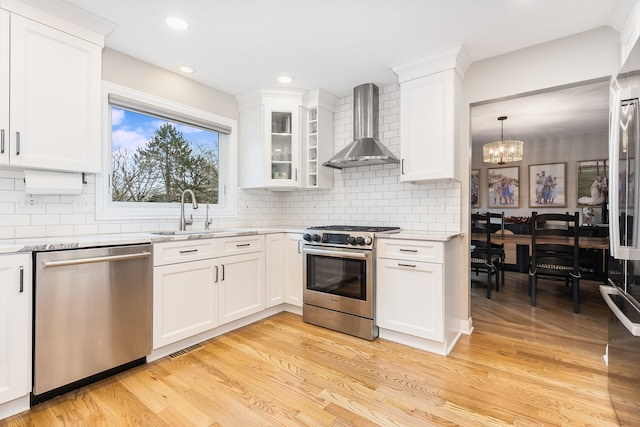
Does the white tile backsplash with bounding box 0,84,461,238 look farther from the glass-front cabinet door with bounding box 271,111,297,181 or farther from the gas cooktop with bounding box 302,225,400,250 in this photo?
the glass-front cabinet door with bounding box 271,111,297,181

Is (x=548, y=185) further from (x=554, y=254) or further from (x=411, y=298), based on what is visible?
(x=411, y=298)

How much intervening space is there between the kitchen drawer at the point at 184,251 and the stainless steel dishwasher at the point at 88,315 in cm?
9

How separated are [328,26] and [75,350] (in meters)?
2.70

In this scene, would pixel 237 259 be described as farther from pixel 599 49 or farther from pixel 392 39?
pixel 599 49

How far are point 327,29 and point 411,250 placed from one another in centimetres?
182

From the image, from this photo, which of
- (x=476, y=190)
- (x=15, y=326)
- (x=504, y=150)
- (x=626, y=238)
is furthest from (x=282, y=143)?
(x=476, y=190)

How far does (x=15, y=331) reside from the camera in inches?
66.3

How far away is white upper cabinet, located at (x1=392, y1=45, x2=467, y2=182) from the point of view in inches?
103

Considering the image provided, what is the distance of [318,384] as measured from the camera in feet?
6.61


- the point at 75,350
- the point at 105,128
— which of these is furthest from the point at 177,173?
the point at 75,350

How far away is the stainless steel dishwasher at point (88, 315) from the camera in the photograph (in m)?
1.76

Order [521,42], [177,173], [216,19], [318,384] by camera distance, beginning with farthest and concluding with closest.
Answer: [177,173] < [521,42] < [216,19] < [318,384]

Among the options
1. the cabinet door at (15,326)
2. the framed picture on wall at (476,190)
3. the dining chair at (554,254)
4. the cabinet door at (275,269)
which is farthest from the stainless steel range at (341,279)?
the framed picture on wall at (476,190)

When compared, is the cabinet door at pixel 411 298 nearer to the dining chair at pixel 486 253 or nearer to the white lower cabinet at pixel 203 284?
the white lower cabinet at pixel 203 284
